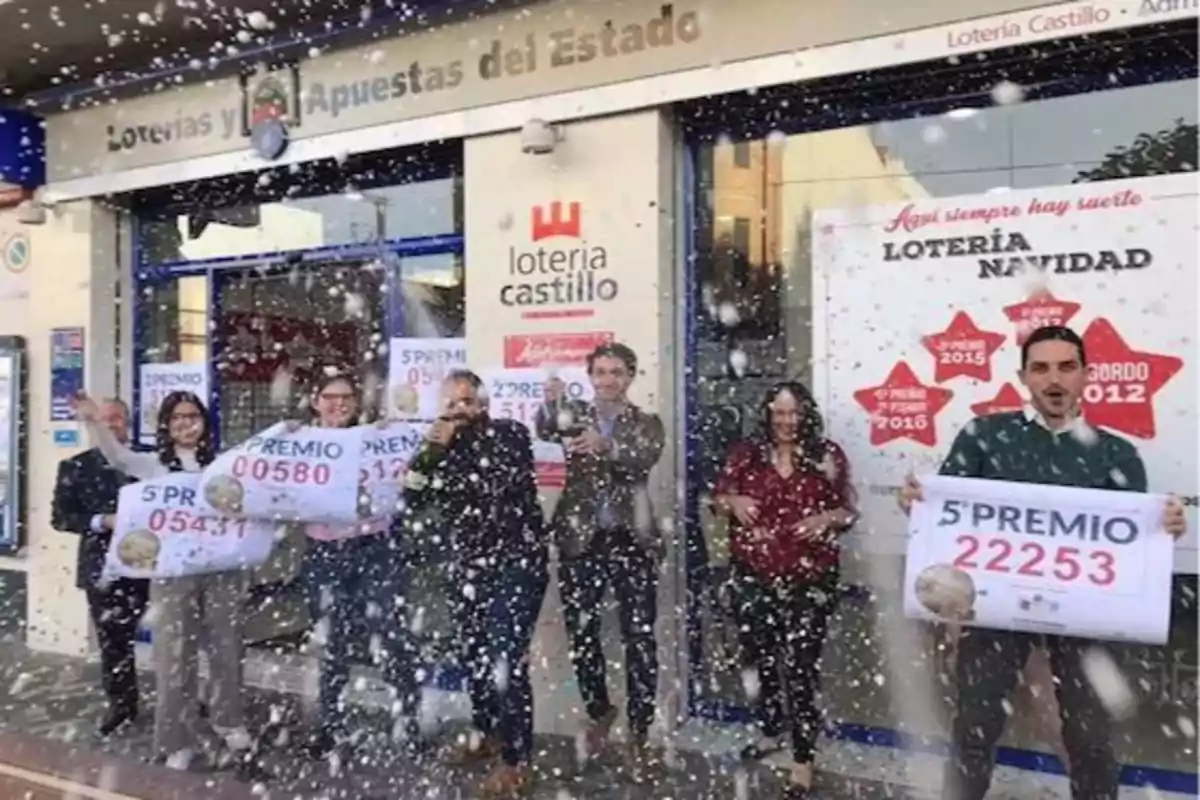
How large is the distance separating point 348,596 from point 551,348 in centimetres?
161

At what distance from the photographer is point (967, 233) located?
5.17 metres

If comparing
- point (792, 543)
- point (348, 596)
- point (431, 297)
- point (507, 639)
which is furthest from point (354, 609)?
point (431, 297)

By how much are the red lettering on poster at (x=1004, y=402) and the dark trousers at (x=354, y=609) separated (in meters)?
2.71

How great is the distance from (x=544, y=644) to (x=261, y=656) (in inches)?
82.9

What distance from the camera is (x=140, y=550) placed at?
18.0 ft

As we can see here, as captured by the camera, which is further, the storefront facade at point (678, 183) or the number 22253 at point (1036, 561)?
the storefront facade at point (678, 183)

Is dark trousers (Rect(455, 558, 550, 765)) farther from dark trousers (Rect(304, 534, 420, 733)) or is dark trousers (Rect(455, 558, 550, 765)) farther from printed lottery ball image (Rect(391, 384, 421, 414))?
printed lottery ball image (Rect(391, 384, 421, 414))

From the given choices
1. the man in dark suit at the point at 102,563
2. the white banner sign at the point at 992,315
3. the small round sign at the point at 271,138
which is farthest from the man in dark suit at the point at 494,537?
the small round sign at the point at 271,138

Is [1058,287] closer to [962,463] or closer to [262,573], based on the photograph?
[962,463]

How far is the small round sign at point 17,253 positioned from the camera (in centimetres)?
882

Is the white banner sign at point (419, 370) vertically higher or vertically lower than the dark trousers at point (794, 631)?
higher

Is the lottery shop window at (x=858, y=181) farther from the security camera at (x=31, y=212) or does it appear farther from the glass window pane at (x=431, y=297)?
the security camera at (x=31, y=212)

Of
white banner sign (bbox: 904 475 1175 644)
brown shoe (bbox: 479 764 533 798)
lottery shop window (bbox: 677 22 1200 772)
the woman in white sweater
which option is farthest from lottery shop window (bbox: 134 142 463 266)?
white banner sign (bbox: 904 475 1175 644)

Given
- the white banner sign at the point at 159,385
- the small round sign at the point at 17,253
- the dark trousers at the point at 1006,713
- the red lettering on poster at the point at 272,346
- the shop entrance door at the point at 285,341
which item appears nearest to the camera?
the dark trousers at the point at 1006,713
